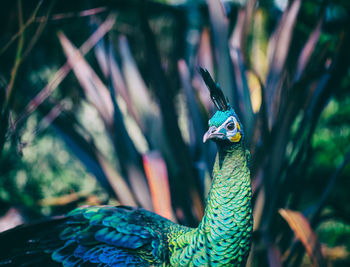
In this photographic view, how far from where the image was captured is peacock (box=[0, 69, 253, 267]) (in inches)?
27.3

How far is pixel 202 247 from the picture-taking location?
718 millimetres

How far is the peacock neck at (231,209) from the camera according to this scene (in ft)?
Answer: 2.28

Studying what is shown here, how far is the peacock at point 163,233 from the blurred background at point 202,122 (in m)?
0.22

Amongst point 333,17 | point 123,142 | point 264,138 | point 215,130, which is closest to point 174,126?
point 123,142

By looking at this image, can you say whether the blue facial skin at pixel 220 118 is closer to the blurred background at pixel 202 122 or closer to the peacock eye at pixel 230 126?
the peacock eye at pixel 230 126

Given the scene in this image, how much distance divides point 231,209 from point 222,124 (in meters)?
0.20

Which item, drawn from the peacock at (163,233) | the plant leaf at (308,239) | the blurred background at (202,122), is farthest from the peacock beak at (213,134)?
the plant leaf at (308,239)

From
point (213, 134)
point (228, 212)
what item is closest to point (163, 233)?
point (228, 212)

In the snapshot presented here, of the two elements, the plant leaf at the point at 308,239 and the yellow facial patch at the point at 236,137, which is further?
the plant leaf at the point at 308,239

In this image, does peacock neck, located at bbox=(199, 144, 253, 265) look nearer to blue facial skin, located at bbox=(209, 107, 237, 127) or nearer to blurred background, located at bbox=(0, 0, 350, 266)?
blue facial skin, located at bbox=(209, 107, 237, 127)

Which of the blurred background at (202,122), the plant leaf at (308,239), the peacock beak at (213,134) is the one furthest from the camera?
the blurred background at (202,122)

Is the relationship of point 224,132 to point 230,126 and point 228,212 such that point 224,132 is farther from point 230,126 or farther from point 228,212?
point 228,212

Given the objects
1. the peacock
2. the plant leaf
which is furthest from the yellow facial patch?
the plant leaf

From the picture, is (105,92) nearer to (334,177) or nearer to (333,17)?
(334,177)
